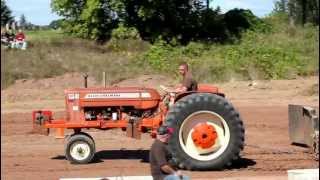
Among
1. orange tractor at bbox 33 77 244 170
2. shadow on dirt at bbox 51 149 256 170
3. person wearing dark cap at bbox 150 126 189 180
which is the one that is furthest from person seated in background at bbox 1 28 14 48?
shadow on dirt at bbox 51 149 256 170

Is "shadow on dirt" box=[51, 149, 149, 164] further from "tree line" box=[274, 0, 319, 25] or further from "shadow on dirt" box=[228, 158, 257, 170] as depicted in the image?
"tree line" box=[274, 0, 319, 25]

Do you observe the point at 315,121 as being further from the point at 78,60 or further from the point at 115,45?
the point at 115,45

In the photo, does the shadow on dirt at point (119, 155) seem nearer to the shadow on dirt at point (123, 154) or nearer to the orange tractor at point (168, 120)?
the shadow on dirt at point (123, 154)

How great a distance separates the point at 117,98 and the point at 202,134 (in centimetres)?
151

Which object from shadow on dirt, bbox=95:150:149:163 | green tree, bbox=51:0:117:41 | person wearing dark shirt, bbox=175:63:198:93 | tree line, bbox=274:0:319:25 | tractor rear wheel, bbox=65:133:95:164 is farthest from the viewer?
tree line, bbox=274:0:319:25

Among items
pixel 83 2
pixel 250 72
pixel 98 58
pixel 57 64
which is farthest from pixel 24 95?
pixel 83 2

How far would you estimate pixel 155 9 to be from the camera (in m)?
39.0

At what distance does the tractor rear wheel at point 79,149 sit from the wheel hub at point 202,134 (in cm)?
174

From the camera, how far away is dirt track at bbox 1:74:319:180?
11.3 metres

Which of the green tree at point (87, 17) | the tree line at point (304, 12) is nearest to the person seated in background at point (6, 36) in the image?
the green tree at point (87, 17)

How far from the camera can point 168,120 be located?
36.8ft

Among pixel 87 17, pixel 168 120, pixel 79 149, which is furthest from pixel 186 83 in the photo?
pixel 87 17

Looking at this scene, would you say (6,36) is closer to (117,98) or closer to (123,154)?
(117,98)

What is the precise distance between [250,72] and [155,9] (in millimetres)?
9162
